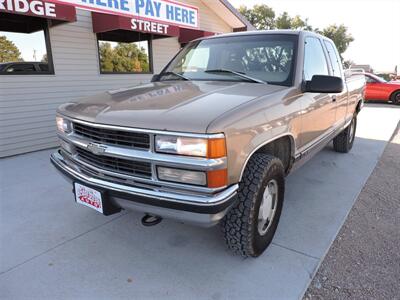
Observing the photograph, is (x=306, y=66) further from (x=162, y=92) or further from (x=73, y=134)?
(x=73, y=134)

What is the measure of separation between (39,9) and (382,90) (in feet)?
45.9

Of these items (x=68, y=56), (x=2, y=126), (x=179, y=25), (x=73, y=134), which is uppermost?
(x=179, y=25)

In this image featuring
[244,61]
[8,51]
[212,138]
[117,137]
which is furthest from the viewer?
[8,51]

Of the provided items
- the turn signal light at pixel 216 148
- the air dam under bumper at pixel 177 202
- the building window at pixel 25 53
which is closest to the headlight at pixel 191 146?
the turn signal light at pixel 216 148

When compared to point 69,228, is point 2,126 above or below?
above

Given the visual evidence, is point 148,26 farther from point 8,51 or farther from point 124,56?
point 8,51

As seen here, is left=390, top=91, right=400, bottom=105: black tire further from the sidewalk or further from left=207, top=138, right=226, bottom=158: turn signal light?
left=207, top=138, right=226, bottom=158: turn signal light

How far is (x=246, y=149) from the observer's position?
209 cm

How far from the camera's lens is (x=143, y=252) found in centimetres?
264

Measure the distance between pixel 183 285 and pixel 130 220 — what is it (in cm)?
115

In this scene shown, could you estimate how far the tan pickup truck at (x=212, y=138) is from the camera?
6.25 feet

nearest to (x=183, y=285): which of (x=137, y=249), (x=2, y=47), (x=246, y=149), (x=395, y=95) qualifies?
(x=137, y=249)

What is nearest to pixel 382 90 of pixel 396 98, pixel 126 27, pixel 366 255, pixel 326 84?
pixel 396 98

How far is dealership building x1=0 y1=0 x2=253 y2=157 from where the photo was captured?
18.2ft
